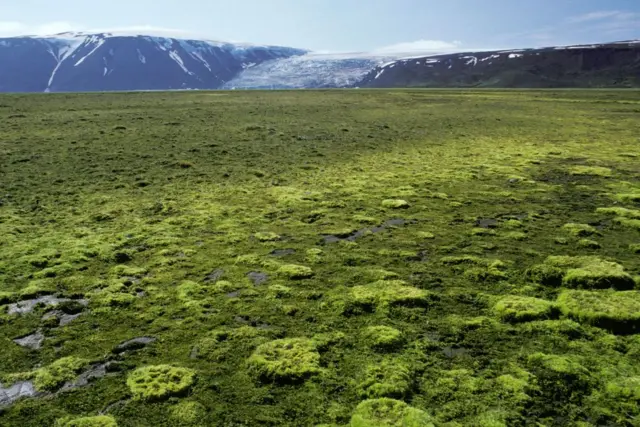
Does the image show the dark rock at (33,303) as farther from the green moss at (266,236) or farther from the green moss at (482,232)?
the green moss at (482,232)

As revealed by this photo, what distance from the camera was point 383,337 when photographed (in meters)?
Answer: 9.71

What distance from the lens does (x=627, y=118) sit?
59875 millimetres

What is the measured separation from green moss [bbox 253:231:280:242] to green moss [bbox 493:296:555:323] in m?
7.64

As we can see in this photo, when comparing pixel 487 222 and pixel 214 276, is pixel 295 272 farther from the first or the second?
pixel 487 222

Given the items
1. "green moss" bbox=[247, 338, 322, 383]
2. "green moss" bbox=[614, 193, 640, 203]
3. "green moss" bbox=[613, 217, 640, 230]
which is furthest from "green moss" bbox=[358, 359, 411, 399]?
"green moss" bbox=[614, 193, 640, 203]

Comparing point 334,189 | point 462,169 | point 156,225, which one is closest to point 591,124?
point 462,169

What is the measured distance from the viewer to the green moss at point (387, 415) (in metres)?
7.25

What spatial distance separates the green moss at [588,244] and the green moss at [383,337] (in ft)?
28.0

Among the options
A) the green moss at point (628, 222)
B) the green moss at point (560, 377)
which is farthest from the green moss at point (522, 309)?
the green moss at point (628, 222)

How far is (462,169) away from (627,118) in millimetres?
→ 45223

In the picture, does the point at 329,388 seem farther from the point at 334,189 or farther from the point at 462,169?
the point at 462,169

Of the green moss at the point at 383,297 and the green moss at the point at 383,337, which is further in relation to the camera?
the green moss at the point at 383,297

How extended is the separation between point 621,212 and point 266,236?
45.6ft

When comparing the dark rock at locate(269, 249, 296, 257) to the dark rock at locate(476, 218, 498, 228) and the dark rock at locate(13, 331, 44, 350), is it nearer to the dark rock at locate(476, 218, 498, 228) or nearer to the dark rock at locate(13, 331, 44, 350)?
the dark rock at locate(13, 331, 44, 350)
